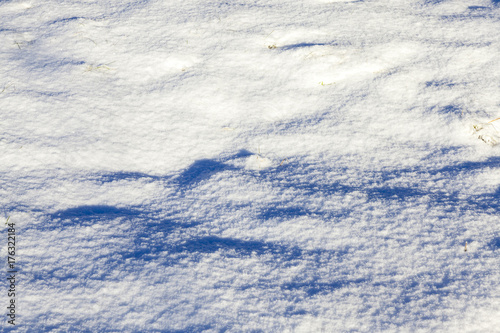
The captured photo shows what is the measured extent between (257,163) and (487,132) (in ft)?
3.23

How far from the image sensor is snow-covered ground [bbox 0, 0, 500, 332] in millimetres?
1096

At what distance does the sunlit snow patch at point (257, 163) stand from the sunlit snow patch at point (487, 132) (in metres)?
0.89

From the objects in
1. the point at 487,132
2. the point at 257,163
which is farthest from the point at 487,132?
the point at 257,163


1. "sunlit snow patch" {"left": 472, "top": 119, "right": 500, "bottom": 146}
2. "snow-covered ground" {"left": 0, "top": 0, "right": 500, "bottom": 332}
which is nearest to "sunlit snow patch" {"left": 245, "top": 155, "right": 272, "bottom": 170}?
"snow-covered ground" {"left": 0, "top": 0, "right": 500, "bottom": 332}

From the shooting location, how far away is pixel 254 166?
1.57m

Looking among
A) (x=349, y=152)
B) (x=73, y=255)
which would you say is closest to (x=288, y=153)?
(x=349, y=152)

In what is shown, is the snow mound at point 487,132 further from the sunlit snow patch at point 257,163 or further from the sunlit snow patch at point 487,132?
the sunlit snow patch at point 257,163

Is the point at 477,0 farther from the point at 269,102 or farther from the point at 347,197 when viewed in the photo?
the point at 347,197

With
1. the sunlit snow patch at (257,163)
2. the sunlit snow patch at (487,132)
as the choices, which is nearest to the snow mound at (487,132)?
the sunlit snow patch at (487,132)

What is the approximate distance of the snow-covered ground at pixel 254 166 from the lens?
1.10 meters

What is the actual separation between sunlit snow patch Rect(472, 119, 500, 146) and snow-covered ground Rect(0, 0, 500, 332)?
1 centimetres

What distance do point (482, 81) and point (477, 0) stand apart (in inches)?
39.9

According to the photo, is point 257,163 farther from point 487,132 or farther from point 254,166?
point 487,132

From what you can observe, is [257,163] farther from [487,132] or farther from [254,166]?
[487,132]
